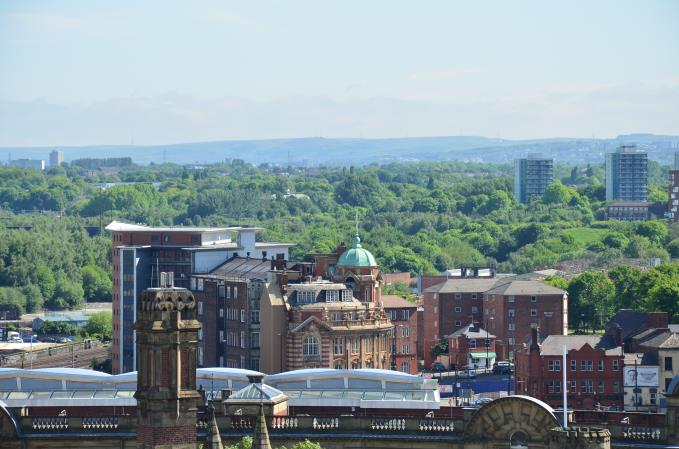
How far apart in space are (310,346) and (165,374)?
78525 mm

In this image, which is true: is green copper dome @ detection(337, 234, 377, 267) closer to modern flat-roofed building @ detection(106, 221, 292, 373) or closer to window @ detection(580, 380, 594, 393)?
window @ detection(580, 380, 594, 393)

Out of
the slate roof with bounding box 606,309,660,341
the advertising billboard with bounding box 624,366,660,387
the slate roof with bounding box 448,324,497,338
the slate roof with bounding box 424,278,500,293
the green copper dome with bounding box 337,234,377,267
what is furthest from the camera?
the slate roof with bounding box 424,278,500,293

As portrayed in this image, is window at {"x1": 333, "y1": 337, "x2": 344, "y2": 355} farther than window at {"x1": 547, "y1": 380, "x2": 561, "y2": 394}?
No

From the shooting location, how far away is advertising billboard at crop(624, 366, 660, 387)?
12700cm

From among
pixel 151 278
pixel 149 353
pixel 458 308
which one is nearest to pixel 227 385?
pixel 149 353

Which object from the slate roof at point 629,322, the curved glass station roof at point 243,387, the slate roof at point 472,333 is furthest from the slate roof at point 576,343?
the curved glass station roof at point 243,387

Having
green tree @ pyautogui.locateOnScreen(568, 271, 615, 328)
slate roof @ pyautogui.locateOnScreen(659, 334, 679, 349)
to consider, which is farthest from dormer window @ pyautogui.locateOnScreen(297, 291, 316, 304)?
green tree @ pyautogui.locateOnScreen(568, 271, 615, 328)

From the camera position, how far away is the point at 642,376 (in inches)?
5027

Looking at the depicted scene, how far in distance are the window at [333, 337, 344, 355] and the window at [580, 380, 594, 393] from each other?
12375 millimetres

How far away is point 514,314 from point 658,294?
8.98 meters

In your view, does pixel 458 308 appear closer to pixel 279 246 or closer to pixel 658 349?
pixel 279 246

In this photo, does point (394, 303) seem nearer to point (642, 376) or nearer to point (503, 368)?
point (503, 368)

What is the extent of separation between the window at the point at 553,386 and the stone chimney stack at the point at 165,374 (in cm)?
8069

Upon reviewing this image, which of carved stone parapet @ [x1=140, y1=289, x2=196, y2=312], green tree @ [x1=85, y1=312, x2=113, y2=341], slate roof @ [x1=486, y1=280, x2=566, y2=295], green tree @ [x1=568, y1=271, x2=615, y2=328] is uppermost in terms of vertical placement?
carved stone parapet @ [x1=140, y1=289, x2=196, y2=312]
